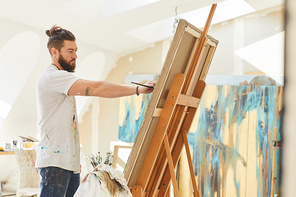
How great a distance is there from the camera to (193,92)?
240cm

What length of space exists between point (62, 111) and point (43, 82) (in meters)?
0.19

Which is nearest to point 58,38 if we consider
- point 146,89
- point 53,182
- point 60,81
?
point 60,81

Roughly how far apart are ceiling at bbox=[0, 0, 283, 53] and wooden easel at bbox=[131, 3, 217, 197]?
175 cm

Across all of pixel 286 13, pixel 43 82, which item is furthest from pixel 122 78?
pixel 286 13

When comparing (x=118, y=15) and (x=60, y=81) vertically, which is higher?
(x=118, y=15)

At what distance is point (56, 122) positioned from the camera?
1.83 meters

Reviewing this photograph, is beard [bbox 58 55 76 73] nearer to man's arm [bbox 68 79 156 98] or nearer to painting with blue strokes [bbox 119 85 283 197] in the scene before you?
man's arm [bbox 68 79 156 98]

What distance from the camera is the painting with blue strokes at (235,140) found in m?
4.31

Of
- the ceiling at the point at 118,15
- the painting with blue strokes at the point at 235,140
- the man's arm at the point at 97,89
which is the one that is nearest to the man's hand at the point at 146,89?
the man's arm at the point at 97,89

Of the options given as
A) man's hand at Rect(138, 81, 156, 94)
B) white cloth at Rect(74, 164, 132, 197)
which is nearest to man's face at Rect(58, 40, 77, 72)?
man's hand at Rect(138, 81, 156, 94)

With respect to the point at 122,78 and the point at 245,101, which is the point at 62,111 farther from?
the point at 122,78

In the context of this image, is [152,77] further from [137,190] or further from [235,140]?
[137,190]

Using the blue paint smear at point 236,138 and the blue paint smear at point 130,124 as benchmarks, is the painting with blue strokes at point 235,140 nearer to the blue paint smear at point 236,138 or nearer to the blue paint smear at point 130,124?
the blue paint smear at point 236,138

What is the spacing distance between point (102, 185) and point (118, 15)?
278 cm
